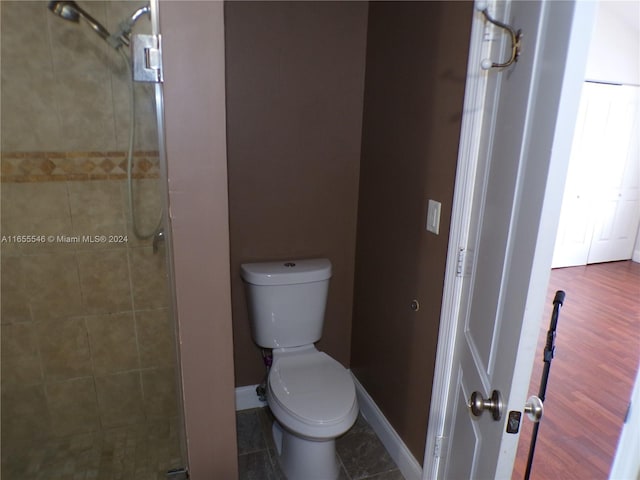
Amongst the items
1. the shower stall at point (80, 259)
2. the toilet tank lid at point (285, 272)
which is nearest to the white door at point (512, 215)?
the toilet tank lid at point (285, 272)

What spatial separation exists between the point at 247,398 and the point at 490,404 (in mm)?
1676

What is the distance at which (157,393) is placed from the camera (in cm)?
196

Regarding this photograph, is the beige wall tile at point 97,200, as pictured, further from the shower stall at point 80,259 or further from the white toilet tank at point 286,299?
the white toilet tank at point 286,299

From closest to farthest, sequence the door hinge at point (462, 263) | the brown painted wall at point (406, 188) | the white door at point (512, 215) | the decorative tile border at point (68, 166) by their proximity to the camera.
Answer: the white door at point (512, 215)
the door hinge at point (462, 263)
the brown painted wall at point (406, 188)
the decorative tile border at point (68, 166)

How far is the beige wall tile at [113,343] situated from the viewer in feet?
6.44

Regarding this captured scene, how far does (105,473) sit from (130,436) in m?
0.21

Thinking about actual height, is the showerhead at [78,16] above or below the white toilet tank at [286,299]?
above

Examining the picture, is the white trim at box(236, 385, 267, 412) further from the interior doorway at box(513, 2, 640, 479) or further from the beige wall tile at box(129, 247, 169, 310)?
the interior doorway at box(513, 2, 640, 479)

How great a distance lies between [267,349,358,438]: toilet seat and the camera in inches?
65.1

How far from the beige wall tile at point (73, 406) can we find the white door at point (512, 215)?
1645mm

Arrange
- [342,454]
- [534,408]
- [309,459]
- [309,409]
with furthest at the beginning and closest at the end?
[342,454]
[309,459]
[309,409]
[534,408]

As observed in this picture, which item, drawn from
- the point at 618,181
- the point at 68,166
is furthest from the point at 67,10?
the point at 618,181

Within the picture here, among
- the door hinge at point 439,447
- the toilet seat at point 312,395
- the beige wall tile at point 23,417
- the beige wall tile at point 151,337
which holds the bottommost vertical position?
the beige wall tile at point 23,417

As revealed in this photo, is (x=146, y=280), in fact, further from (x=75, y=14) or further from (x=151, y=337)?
(x=75, y=14)
